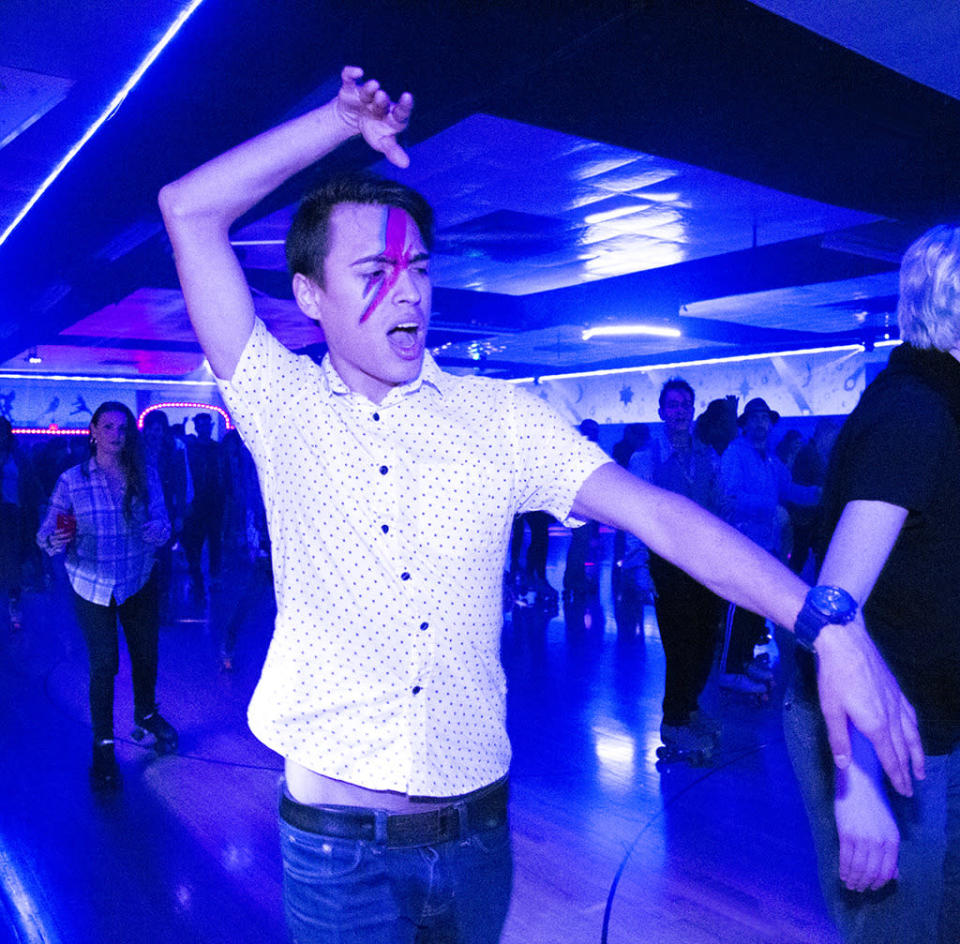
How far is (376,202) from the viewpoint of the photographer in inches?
51.0

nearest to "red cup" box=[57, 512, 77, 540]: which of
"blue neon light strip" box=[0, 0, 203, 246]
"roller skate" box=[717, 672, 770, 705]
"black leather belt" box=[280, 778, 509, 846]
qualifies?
"blue neon light strip" box=[0, 0, 203, 246]

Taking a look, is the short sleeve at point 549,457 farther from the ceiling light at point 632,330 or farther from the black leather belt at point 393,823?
the ceiling light at point 632,330

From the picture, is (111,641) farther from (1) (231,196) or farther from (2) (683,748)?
(1) (231,196)

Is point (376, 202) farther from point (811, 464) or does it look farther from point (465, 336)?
point (465, 336)

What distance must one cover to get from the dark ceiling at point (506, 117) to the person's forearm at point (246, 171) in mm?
2178

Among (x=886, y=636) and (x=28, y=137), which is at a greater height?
(x=28, y=137)

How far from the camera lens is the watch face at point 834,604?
0.98 m

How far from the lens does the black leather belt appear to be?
1.20 meters

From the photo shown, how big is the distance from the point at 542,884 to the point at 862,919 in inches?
65.8

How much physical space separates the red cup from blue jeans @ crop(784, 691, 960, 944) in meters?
3.42

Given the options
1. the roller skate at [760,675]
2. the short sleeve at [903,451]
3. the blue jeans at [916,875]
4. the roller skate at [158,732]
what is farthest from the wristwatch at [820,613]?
the roller skate at [760,675]

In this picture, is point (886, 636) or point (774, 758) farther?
point (774, 758)

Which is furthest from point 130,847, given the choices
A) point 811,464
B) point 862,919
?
point 811,464

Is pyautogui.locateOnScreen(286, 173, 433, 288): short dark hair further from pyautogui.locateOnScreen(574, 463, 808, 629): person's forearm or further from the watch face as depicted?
the watch face
